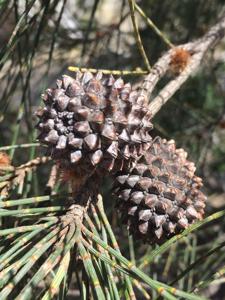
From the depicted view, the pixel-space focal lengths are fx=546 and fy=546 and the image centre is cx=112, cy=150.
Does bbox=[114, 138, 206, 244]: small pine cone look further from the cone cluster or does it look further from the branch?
the branch

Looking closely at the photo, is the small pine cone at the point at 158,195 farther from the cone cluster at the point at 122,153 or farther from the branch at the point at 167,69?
the branch at the point at 167,69

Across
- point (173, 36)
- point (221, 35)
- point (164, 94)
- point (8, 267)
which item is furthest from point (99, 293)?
point (173, 36)

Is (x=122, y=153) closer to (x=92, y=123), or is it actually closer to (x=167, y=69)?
(x=92, y=123)

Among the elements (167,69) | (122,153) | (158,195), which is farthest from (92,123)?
(167,69)

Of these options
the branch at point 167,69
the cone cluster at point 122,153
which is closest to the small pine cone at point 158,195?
the cone cluster at point 122,153

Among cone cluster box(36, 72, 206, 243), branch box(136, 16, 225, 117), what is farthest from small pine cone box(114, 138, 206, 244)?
branch box(136, 16, 225, 117)

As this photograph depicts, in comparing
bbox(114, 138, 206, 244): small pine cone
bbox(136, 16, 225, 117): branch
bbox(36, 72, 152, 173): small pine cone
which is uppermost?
bbox(136, 16, 225, 117): branch

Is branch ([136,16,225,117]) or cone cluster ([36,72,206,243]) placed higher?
branch ([136,16,225,117])
